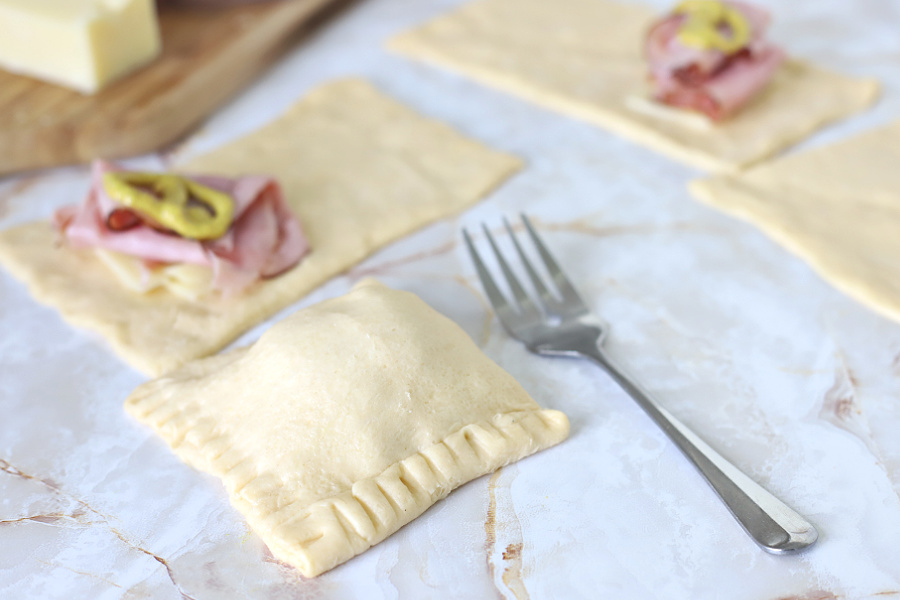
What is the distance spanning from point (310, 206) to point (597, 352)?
0.74 metres

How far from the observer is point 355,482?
3.59 feet

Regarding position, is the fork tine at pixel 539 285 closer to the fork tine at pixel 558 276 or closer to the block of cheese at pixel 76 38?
the fork tine at pixel 558 276

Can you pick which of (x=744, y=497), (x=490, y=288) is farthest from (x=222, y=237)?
(x=744, y=497)

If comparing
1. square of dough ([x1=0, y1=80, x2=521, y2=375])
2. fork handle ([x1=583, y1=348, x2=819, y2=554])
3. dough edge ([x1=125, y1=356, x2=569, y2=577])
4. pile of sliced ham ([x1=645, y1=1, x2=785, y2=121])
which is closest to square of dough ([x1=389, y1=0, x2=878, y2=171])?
pile of sliced ham ([x1=645, y1=1, x2=785, y2=121])

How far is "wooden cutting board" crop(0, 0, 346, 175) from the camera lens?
6.14 feet

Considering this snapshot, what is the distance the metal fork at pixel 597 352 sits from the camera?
1080mm

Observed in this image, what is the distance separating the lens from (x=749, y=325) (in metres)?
1.46

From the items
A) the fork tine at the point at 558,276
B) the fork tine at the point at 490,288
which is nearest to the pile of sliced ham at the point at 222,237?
the fork tine at the point at 490,288

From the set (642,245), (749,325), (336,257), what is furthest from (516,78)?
(749,325)

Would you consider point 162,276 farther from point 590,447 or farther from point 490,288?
point 590,447

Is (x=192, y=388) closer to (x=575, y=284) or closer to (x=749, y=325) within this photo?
(x=575, y=284)

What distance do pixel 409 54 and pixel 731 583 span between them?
1.81 metres

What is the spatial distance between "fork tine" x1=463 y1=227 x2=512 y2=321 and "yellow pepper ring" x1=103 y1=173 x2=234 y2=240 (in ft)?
1.54

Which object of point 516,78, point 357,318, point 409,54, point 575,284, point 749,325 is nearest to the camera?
point 357,318
